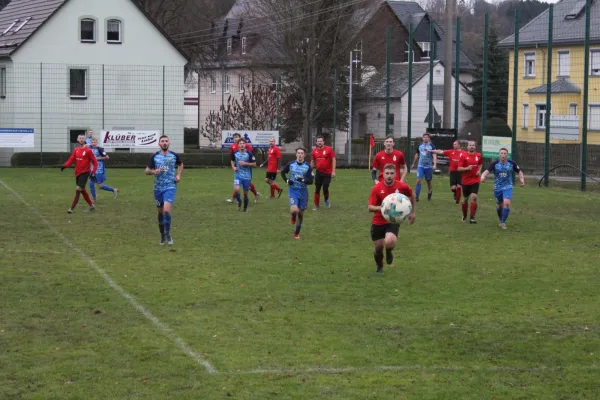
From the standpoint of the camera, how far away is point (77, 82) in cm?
5081

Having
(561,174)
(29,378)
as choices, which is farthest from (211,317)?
(561,174)

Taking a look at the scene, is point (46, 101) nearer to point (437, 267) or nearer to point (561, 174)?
point (561, 174)

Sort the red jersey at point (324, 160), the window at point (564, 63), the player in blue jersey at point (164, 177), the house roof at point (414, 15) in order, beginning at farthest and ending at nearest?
the house roof at point (414, 15)
the window at point (564, 63)
the red jersey at point (324, 160)
the player in blue jersey at point (164, 177)

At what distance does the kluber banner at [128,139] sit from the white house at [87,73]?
3.52 m

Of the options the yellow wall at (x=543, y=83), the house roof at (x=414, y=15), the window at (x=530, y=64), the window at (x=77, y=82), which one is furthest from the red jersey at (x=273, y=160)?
the house roof at (x=414, y=15)

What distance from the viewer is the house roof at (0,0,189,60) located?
49.8 metres

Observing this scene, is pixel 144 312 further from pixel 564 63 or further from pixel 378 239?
pixel 564 63

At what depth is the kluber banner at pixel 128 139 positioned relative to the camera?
43.4 metres

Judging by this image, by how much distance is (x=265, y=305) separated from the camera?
40.7ft

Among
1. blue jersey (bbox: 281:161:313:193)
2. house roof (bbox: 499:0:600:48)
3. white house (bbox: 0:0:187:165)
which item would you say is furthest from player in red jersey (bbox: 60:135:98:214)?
house roof (bbox: 499:0:600:48)

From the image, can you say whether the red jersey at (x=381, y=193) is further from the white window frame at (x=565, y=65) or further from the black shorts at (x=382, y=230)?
the white window frame at (x=565, y=65)

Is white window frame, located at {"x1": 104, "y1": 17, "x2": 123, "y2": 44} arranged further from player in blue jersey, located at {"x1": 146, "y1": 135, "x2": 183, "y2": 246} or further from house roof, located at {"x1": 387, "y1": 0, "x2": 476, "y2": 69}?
player in blue jersey, located at {"x1": 146, "y1": 135, "x2": 183, "y2": 246}

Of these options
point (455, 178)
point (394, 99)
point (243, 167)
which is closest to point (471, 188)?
point (455, 178)

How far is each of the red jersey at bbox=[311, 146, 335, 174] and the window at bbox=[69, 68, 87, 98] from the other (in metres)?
28.2
